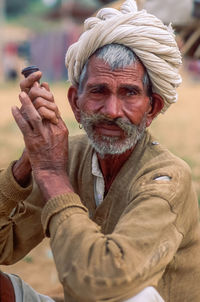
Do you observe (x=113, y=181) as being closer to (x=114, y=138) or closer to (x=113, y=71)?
(x=114, y=138)

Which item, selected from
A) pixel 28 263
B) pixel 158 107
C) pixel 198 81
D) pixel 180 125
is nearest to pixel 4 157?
pixel 28 263

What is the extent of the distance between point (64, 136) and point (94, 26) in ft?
1.98

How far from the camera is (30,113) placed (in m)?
2.10

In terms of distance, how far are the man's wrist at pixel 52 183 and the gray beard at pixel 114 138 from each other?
10.8 inches

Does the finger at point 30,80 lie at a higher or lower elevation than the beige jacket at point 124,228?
higher

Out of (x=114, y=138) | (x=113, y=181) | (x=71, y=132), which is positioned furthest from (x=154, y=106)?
(x=71, y=132)

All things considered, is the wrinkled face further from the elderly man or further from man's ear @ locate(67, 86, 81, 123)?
man's ear @ locate(67, 86, 81, 123)

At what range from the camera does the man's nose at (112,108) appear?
2201 mm

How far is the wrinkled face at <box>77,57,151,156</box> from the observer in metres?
2.25

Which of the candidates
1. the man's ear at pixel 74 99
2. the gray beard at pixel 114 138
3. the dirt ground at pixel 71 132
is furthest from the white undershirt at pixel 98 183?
the dirt ground at pixel 71 132

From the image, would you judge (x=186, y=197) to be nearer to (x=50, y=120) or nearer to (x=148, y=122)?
(x=148, y=122)

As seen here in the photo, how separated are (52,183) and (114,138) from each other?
0.40m

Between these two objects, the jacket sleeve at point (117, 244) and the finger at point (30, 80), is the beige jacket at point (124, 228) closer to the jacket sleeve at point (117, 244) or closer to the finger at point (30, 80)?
the jacket sleeve at point (117, 244)

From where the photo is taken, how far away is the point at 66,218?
1.95 meters
